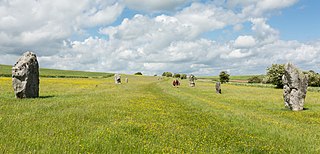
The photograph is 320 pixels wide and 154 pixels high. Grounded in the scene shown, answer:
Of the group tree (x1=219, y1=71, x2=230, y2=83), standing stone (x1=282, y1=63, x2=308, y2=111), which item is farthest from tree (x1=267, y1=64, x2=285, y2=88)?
standing stone (x1=282, y1=63, x2=308, y2=111)

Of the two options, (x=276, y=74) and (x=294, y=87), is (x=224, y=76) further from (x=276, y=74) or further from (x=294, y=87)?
(x=294, y=87)

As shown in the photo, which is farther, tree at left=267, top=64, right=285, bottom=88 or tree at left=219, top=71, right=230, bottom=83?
tree at left=219, top=71, right=230, bottom=83

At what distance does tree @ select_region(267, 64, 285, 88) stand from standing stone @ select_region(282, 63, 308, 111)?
210 feet

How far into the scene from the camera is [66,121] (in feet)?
47.4

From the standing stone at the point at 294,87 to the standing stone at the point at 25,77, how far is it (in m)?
26.0

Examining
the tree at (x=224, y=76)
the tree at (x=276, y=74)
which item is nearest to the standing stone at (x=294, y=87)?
the tree at (x=276, y=74)

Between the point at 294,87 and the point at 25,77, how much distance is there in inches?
1065

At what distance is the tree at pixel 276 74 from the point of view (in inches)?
3487

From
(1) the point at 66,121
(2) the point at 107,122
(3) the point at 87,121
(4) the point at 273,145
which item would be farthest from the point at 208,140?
(1) the point at 66,121

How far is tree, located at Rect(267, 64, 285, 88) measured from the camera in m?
88.6

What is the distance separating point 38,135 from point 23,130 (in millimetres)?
1496

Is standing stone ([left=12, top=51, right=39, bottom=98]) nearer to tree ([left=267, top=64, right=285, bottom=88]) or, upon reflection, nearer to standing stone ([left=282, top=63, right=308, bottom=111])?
standing stone ([left=282, top=63, right=308, bottom=111])

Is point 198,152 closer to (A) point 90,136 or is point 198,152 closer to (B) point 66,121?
(A) point 90,136

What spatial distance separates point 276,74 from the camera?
8981 centimetres
